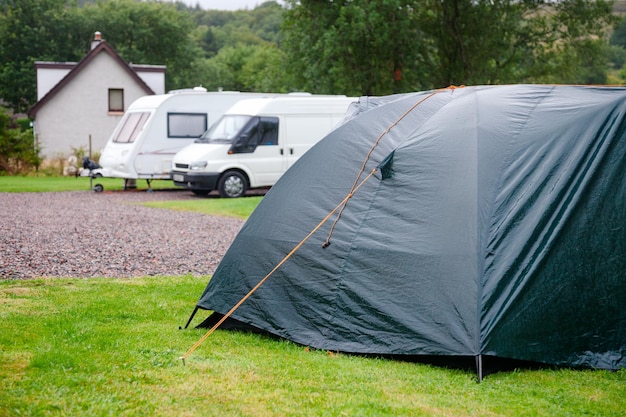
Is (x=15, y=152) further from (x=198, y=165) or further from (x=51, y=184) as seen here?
(x=198, y=165)

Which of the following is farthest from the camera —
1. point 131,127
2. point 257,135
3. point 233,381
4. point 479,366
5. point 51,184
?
point 51,184

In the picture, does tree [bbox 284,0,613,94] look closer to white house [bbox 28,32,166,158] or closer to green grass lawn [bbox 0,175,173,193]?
green grass lawn [bbox 0,175,173,193]

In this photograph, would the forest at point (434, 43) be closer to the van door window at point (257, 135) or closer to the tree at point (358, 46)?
the tree at point (358, 46)

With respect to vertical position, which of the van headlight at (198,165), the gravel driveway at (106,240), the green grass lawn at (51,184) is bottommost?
the green grass lawn at (51,184)

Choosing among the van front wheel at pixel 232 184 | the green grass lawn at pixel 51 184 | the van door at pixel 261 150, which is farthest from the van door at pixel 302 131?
the green grass lawn at pixel 51 184

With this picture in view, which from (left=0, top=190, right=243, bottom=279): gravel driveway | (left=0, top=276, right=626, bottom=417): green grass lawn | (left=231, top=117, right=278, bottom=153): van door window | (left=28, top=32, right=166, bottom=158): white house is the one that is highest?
(left=28, top=32, right=166, bottom=158): white house

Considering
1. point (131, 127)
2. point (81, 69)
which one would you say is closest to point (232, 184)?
point (131, 127)

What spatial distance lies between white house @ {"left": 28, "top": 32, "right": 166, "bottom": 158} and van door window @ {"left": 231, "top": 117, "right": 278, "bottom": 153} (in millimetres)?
18548

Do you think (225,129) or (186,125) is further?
(186,125)

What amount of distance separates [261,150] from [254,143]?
25 cm

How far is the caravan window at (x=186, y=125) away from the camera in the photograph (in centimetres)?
2022

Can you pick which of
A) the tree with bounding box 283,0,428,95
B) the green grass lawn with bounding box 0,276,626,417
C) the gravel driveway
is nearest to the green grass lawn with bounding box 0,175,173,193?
the gravel driveway

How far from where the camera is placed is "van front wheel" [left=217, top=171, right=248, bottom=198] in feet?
60.4

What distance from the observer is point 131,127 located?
20.6 meters
